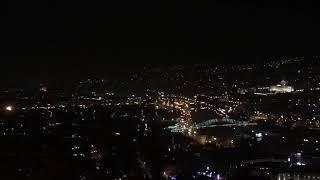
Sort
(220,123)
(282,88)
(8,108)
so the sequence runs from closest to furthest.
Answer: (220,123)
(8,108)
(282,88)

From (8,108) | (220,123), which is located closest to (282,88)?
(220,123)

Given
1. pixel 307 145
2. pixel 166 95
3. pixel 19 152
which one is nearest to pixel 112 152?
pixel 19 152

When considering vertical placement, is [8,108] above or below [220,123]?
above

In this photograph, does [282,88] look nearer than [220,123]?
No

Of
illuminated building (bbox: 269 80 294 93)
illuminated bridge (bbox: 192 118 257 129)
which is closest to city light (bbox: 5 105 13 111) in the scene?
illuminated bridge (bbox: 192 118 257 129)

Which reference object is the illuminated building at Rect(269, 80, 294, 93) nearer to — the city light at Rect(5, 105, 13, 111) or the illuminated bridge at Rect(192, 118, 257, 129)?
the illuminated bridge at Rect(192, 118, 257, 129)

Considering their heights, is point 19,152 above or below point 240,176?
above

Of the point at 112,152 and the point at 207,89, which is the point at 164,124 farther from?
the point at 207,89

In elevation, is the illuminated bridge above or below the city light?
below

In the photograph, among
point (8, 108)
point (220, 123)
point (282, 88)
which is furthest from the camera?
point (282, 88)

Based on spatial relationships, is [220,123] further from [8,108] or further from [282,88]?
[8,108]

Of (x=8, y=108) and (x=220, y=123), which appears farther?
(x=8, y=108)
